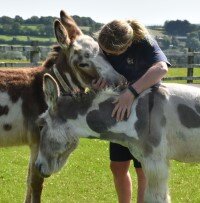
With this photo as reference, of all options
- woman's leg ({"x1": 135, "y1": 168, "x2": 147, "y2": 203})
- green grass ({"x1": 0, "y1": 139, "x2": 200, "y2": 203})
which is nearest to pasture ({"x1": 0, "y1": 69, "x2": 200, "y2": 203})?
green grass ({"x1": 0, "y1": 139, "x2": 200, "y2": 203})

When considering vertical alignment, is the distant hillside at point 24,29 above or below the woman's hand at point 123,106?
below

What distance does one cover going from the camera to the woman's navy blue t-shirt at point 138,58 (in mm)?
4180

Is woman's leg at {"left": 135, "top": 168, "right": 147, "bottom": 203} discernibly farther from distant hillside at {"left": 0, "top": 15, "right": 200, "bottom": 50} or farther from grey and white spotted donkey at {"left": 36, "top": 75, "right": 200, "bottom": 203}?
distant hillside at {"left": 0, "top": 15, "right": 200, "bottom": 50}

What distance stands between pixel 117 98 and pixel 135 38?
706 mm

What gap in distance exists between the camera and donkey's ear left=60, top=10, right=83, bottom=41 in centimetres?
585

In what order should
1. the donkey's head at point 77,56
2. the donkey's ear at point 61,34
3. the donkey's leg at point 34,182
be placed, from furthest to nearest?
1. the donkey's leg at point 34,182
2. the donkey's ear at point 61,34
3. the donkey's head at point 77,56

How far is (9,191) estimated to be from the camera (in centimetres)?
660

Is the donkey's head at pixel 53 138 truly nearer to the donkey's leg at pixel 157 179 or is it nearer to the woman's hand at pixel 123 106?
the woman's hand at pixel 123 106

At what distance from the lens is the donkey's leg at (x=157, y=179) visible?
142 inches

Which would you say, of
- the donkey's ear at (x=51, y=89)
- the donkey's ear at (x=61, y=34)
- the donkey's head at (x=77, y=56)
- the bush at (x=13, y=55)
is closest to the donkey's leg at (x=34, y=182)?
the donkey's head at (x=77, y=56)

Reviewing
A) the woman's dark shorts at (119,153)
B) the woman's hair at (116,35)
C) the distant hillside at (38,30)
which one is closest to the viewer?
the woman's hair at (116,35)

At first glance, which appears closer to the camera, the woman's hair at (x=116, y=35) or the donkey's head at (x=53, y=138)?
the donkey's head at (x=53, y=138)

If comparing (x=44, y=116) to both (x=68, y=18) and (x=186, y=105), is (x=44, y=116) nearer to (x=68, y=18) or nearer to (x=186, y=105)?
(x=186, y=105)

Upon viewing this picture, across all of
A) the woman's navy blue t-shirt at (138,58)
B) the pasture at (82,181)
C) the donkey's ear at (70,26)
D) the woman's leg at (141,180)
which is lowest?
the pasture at (82,181)
